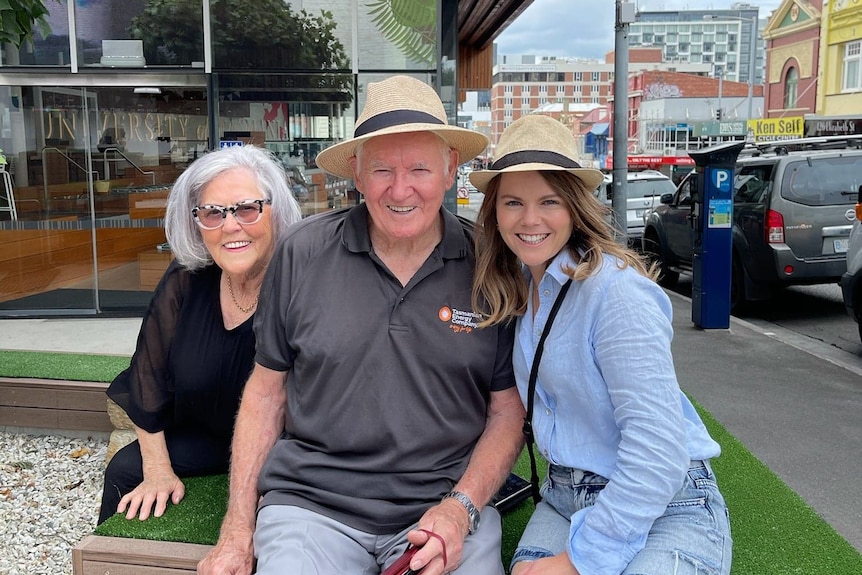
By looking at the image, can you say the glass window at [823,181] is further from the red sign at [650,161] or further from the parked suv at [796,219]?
the red sign at [650,161]

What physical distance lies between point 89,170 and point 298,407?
7.55 meters

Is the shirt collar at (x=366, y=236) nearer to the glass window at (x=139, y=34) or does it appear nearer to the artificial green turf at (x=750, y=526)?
the artificial green turf at (x=750, y=526)

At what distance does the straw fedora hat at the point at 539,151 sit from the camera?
2113 millimetres

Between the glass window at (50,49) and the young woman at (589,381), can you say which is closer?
the young woman at (589,381)

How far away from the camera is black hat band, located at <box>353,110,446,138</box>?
2270 mm

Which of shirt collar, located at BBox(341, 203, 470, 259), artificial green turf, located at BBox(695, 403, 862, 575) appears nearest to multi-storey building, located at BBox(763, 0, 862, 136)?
artificial green turf, located at BBox(695, 403, 862, 575)

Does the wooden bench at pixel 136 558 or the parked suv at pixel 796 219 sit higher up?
the parked suv at pixel 796 219

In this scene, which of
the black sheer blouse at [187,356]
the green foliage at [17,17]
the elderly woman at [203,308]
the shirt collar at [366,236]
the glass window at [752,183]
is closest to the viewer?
the shirt collar at [366,236]

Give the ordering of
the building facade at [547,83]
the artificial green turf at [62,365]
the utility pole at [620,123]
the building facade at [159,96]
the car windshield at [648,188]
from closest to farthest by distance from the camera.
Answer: the artificial green turf at [62,365], the building facade at [159,96], the utility pole at [620,123], the car windshield at [648,188], the building facade at [547,83]

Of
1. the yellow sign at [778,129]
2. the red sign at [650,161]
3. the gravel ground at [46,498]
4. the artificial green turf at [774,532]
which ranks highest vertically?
the yellow sign at [778,129]

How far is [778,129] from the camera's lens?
109 ft

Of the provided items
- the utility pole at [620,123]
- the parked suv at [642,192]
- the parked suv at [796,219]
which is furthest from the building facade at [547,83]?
the parked suv at [796,219]

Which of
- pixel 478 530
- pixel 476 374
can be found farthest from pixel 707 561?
pixel 476 374

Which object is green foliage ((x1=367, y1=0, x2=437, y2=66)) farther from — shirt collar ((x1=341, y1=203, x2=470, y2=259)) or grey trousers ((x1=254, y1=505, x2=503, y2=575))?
grey trousers ((x1=254, y1=505, x2=503, y2=575))
